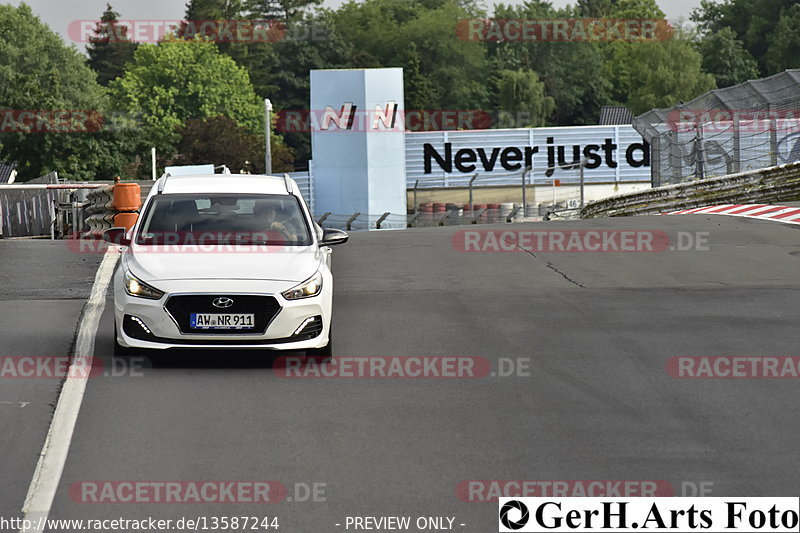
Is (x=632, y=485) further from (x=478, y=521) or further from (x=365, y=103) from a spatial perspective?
(x=365, y=103)

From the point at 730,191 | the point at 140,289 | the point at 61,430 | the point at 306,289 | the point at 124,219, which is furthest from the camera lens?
the point at 730,191

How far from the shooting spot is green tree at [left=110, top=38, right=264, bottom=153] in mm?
121875

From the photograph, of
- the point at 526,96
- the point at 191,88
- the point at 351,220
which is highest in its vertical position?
the point at 191,88

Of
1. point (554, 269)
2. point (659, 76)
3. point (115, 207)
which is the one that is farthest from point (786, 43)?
point (554, 269)

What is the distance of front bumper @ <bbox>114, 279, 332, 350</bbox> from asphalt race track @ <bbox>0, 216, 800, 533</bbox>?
28 centimetres

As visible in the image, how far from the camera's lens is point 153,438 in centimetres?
893


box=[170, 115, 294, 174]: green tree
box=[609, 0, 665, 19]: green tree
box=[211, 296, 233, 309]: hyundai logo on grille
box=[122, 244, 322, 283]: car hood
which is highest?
box=[609, 0, 665, 19]: green tree

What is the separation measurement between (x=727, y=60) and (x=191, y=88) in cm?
5675

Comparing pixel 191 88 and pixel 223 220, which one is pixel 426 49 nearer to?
pixel 191 88

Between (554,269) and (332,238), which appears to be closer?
(332,238)

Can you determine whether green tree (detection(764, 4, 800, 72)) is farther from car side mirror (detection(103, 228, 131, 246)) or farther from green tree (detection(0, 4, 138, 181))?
car side mirror (detection(103, 228, 131, 246))

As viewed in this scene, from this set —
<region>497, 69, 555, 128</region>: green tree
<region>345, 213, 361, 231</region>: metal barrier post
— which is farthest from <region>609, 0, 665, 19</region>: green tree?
<region>345, 213, 361, 231</region>: metal barrier post

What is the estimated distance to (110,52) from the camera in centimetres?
16600

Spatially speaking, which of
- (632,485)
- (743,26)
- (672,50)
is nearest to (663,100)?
(672,50)
